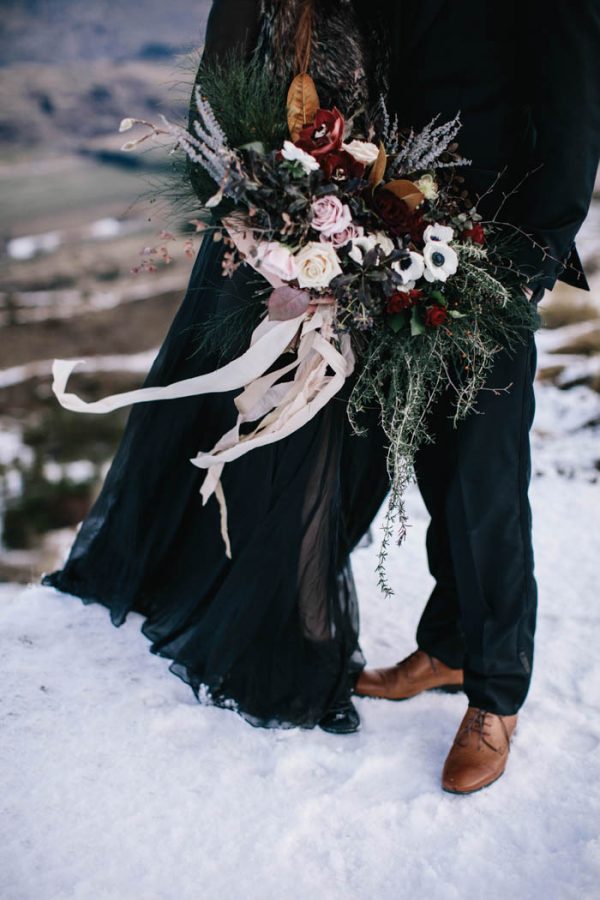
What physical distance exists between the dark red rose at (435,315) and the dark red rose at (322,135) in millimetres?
341

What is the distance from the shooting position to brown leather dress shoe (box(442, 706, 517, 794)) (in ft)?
5.27

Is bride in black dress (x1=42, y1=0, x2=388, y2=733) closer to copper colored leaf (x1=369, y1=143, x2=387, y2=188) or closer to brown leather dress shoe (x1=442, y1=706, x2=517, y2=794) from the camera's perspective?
copper colored leaf (x1=369, y1=143, x2=387, y2=188)

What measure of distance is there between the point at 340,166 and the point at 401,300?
0.27 metres

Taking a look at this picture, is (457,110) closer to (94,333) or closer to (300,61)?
(300,61)

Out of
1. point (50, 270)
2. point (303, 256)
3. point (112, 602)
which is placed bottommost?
point (50, 270)

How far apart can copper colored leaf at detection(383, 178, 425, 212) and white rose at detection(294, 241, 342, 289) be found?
174mm

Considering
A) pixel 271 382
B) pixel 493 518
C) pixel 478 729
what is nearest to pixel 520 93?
pixel 271 382

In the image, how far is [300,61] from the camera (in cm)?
148

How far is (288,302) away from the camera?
1348 mm

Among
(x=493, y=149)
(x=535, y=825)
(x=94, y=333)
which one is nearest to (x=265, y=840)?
(x=535, y=825)

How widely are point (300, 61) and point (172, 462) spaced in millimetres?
1038

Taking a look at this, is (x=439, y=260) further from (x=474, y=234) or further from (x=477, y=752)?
(x=477, y=752)

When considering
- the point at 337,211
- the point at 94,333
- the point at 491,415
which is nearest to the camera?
the point at 337,211

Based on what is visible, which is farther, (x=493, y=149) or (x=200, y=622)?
(x=200, y=622)
